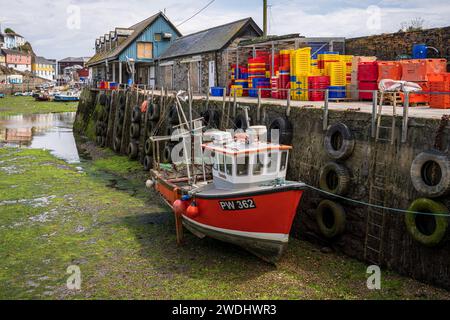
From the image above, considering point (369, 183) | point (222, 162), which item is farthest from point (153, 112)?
point (369, 183)

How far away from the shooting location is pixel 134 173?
23.1m

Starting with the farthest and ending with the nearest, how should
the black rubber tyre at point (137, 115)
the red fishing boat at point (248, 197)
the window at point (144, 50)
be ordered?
1. the window at point (144, 50)
2. the black rubber tyre at point (137, 115)
3. the red fishing boat at point (248, 197)

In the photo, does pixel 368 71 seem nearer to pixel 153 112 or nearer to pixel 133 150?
pixel 153 112

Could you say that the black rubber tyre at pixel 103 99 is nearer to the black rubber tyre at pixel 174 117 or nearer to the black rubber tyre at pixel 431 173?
the black rubber tyre at pixel 174 117

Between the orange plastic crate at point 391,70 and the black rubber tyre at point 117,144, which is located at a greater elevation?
the orange plastic crate at point 391,70

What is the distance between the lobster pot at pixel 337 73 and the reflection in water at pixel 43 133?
15.8 meters

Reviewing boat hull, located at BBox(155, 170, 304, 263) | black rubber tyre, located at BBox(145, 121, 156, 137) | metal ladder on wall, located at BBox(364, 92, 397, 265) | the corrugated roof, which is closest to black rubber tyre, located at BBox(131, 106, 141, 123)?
black rubber tyre, located at BBox(145, 121, 156, 137)

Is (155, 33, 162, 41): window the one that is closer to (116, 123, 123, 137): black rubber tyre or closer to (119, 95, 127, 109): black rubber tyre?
(119, 95, 127, 109): black rubber tyre

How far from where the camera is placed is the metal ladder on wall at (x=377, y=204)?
419 inches

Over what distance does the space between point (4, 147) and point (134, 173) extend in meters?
12.8

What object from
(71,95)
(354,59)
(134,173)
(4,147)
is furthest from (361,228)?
(71,95)

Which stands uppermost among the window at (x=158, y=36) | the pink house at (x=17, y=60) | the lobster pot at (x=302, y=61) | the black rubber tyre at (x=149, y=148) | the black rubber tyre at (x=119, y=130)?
the pink house at (x=17, y=60)

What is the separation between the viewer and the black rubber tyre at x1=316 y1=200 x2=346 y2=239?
37.9 ft

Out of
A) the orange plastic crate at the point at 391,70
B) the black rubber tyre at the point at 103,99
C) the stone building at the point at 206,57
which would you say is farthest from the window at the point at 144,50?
the orange plastic crate at the point at 391,70
